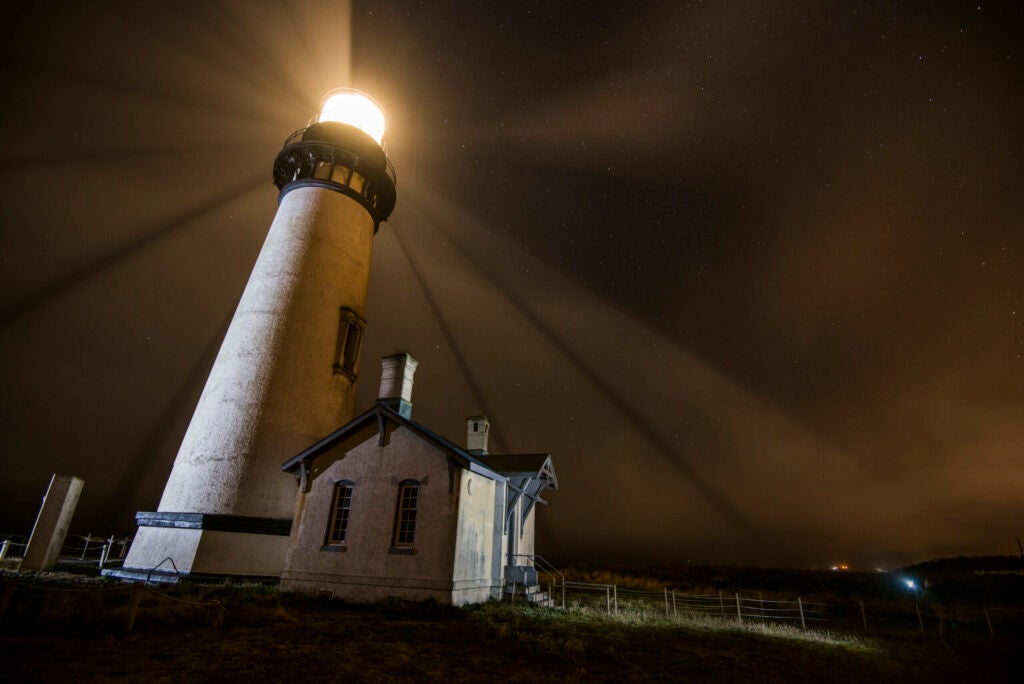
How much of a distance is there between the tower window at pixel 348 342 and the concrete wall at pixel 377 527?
3.33 m

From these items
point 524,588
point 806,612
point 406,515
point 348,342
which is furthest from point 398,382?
point 806,612

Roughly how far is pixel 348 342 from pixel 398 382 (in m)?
3.06

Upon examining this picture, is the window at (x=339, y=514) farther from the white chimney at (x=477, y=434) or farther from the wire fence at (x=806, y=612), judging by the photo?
the wire fence at (x=806, y=612)

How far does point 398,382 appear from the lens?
1536cm

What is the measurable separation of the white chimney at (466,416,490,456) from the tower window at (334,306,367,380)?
4.92m

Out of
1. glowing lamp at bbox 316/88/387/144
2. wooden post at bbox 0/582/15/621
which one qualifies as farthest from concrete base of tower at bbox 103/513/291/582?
glowing lamp at bbox 316/88/387/144

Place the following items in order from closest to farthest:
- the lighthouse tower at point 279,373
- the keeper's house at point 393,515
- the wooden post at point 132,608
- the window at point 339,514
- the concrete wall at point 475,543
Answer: the wooden post at point 132,608 < the keeper's house at point 393,515 < the concrete wall at point 475,543 < the lighthouse tower at point 279,373 < the window at point 339,514

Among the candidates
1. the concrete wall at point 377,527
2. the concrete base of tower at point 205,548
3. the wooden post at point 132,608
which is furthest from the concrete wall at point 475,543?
the wooden post at point 132,608

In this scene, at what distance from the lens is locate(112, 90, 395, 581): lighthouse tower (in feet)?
43.8

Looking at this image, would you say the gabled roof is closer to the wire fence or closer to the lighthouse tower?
the lighthouse tower

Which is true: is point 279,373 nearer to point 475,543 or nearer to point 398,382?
point 398,382

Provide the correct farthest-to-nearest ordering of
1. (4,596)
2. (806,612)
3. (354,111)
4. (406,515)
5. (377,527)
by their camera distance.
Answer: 1. (806,612)
2. (354,111)
3. (406,515)
4. (377,527)
5. (4,596)

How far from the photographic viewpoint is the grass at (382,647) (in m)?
6.68

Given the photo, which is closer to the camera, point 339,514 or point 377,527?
point 377,527
